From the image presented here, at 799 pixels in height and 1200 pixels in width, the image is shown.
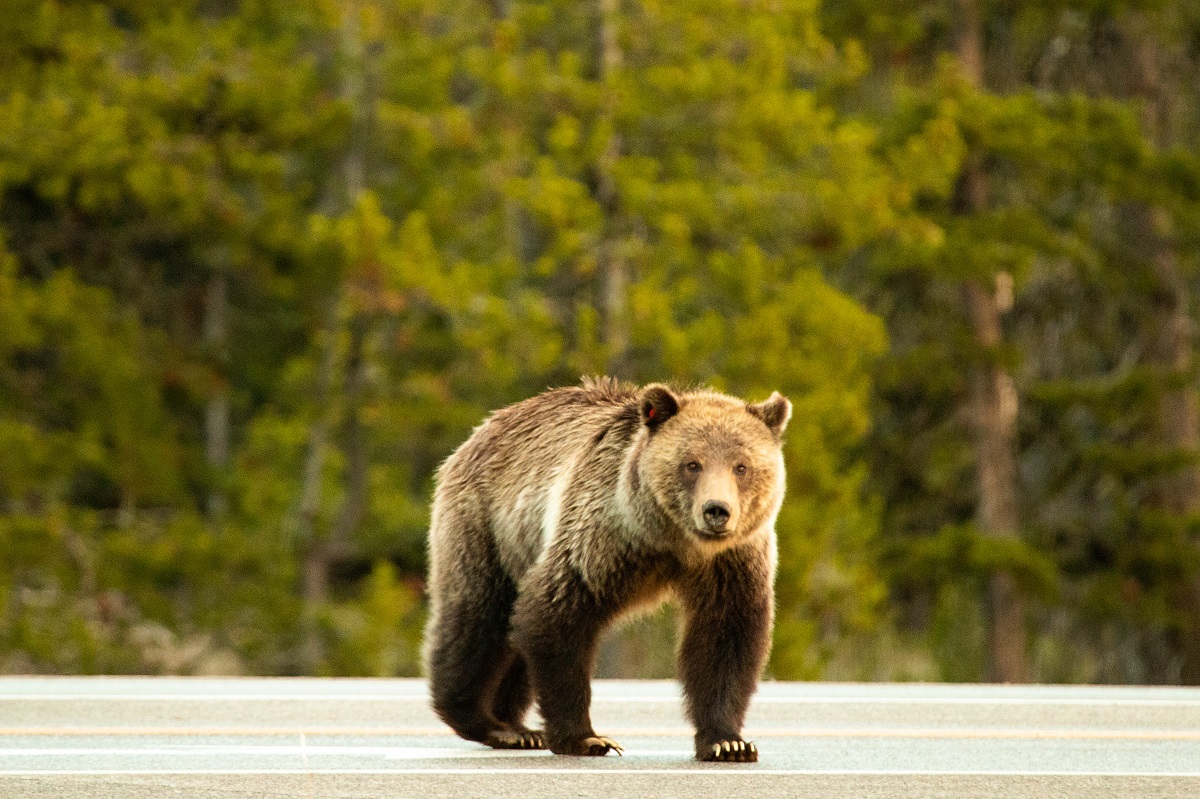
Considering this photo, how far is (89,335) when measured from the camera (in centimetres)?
2314

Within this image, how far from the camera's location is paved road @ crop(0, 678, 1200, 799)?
6.89m

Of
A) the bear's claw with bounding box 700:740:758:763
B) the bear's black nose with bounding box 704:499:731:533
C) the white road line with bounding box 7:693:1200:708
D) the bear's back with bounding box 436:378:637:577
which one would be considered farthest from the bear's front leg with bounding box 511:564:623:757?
the white road line with bounding box 7:693:1200:708

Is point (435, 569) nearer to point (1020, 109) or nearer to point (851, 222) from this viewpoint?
point (851, 222)

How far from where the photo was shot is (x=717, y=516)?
7059 millimetres

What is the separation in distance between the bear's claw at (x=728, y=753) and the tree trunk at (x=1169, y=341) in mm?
15895

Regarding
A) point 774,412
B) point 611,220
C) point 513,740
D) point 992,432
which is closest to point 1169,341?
point 992,432

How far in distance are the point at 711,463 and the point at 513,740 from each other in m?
1.49

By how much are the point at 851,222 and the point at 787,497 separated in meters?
A: 2.92

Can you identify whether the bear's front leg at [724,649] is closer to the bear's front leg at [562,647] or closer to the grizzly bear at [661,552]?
the grizzly bear at [661,552]

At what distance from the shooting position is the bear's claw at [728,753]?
7.52 m

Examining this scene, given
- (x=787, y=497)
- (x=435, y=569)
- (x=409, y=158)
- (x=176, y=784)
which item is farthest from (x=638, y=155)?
(x=176, y=784)

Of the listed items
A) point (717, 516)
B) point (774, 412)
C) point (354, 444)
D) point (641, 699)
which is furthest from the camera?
point (354, 444)

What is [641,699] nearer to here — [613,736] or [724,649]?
[613,736]

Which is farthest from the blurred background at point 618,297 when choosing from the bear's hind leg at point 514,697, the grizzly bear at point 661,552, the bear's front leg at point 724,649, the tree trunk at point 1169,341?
the bear's front leg at point 724,649
